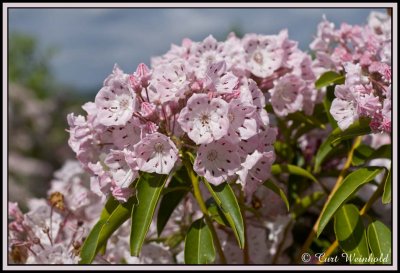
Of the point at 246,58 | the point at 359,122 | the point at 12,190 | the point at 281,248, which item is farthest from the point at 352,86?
the point at 12,190

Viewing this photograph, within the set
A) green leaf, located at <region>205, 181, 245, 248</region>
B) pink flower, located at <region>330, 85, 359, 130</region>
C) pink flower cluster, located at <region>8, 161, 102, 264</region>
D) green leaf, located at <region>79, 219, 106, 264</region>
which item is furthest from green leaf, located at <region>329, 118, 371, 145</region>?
pink flower cluster, located at <region>8, 161, 102, 264</region>

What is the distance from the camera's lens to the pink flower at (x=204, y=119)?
1.38 m

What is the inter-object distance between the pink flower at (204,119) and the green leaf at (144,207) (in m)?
0.16

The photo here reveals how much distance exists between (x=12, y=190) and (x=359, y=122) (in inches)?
155

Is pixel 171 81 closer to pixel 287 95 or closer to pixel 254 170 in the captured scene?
pixel 254 170

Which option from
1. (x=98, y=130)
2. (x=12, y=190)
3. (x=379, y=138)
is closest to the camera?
(x=98, y=130)

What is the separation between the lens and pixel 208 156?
143 cm

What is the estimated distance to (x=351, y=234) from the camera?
162 centimetres

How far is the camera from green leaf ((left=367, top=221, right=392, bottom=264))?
1563 millimetres

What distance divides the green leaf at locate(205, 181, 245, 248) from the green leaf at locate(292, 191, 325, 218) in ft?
2.01

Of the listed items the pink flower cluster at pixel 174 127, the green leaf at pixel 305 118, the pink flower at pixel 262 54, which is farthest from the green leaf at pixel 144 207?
the green leaf at pixel 305 118

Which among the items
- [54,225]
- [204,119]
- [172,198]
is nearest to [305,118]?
[172,198]

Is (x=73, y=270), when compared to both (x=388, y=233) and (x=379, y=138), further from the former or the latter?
(x=379, y=138)

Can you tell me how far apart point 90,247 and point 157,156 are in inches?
12.8
